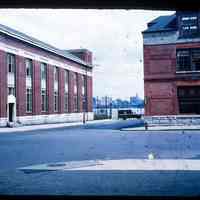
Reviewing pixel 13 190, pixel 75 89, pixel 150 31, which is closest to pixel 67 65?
pixel 75 89

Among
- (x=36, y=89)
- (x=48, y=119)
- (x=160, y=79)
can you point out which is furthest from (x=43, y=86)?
(x=160, y=79)

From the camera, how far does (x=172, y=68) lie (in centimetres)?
3538

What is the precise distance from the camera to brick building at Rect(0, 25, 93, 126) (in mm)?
41406

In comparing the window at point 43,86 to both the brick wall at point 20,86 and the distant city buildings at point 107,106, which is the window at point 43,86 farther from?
the distant city buildings at point 107,106

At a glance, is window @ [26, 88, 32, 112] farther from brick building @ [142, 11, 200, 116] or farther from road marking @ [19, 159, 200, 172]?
road marking @ [19, 159, 200, 172]

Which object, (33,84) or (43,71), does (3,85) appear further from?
(43,71)

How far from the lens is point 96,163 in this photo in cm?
1250

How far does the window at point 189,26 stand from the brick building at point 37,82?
65.6ft

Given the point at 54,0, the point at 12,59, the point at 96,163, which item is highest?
the point at 12,59

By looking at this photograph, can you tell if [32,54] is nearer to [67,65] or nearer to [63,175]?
[67,65]

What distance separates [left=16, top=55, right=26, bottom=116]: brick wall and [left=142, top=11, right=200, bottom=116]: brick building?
16697mm

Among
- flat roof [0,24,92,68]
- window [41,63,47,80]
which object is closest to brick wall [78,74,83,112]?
flat roof [0,24,92,68]

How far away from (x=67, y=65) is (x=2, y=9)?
5391 cm

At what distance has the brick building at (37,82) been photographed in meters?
41.4
